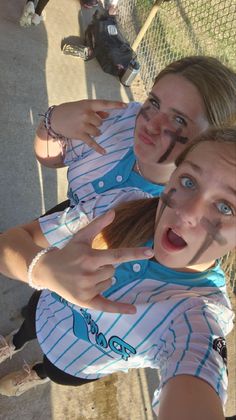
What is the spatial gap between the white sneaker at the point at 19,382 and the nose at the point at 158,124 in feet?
4.50

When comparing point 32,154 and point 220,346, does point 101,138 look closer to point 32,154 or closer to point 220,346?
point 220,346

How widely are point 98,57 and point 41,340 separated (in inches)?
124

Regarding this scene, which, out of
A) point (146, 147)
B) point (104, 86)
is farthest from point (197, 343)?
point (104, 86)

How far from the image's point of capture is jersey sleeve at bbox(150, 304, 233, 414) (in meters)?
1.17

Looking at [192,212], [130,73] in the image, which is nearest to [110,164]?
[192,212]

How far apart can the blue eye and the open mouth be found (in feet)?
0.45

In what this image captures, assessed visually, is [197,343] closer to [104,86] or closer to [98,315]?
[98,315]

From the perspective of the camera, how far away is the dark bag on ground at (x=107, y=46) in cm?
419

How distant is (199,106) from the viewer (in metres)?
1.56

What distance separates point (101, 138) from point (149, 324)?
812mm

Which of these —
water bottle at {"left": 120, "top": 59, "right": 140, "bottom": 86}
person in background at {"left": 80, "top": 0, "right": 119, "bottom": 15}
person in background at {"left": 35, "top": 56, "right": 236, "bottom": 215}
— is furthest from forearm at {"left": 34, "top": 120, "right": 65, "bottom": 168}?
person in background at {"left": 80, "top": 0, "right": 119, "bottom": 15}

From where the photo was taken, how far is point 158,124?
5.38 ft

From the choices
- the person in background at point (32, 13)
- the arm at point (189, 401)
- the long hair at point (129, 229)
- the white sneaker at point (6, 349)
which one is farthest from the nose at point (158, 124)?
the person in background at point (32, 13)

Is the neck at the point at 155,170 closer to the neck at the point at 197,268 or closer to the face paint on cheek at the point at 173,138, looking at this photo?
the face paint on cheek at the point at 173,138
